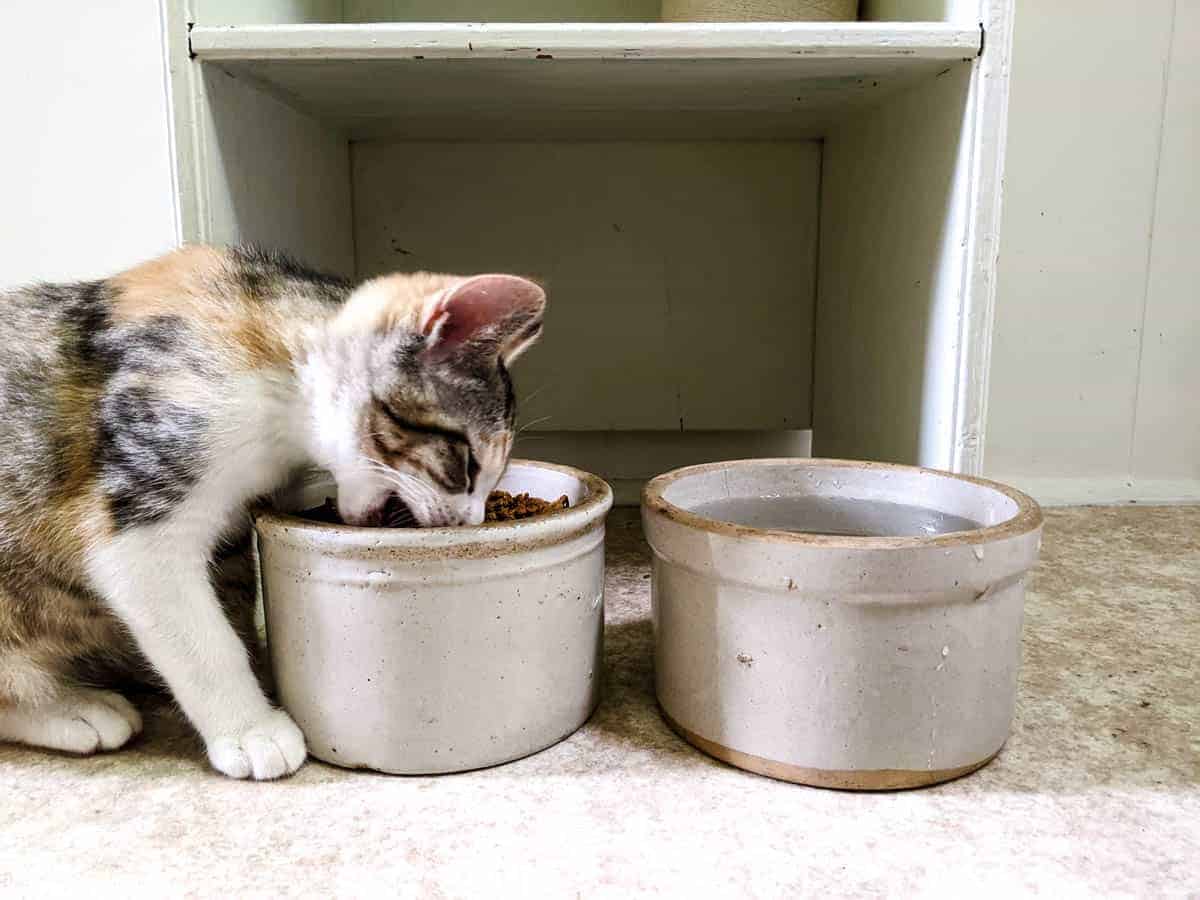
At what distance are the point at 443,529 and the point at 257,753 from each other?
0.91ft

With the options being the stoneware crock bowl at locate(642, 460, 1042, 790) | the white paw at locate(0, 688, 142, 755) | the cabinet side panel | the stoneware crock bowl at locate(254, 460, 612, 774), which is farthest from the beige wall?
the white paw at locate(0, 688, 142, 755)

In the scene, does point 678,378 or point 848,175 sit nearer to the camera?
point 848,175

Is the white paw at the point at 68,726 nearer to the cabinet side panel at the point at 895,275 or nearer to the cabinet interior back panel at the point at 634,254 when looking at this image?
the cabinet side panel at the point at 895,275

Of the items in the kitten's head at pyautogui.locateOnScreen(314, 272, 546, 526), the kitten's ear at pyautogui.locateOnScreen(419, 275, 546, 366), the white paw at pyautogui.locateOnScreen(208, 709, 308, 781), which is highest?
the kitten's ear at pyautogui.locateOnScreen(419, 275, 546, 366)

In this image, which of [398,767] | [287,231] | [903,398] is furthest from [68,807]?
[903,398]

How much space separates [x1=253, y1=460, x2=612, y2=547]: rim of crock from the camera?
879mm

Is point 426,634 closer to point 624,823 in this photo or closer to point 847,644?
point 624,823

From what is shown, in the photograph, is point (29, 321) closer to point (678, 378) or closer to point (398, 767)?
point (398, 767)

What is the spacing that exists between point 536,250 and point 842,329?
2.10 ft

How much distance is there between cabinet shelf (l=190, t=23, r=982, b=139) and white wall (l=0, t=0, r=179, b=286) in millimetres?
301

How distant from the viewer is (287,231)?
1428 millimetres

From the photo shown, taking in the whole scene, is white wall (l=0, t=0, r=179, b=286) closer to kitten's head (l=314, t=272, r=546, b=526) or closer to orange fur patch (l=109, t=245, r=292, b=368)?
orange fur patch (l=109, t=245, r=292, b=368)

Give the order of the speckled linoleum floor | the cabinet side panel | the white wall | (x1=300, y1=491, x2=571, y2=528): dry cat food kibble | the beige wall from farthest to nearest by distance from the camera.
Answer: the beige wall
the white wall
the cabinet side panel
(x1=300, y1=491, x2=571, y2=528): dry cat food kibble
the speckled linoleum floor

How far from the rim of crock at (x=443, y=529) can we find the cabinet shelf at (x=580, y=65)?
0.52 m
